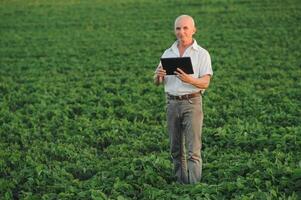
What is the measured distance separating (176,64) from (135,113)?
17.0 feet

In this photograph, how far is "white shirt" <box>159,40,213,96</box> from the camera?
6789mm

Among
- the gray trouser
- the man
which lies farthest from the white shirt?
the gray trouser

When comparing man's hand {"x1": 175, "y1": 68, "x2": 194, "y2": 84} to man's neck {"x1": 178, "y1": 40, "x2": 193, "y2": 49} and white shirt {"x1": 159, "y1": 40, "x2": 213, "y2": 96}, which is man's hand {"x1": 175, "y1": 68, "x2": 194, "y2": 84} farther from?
man's neck {"x1": 178, "y1": 40, "x2": 193, "y2": 49}

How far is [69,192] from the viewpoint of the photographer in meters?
7.20

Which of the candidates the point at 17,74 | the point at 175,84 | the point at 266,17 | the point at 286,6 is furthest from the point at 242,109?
Result: the point at 286,6

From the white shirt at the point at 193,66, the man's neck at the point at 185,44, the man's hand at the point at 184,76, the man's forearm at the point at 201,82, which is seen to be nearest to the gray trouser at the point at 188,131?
the white shirt at the point at 193,66

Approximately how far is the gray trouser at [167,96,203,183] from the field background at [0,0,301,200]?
33 cm

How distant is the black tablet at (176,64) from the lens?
6598mm

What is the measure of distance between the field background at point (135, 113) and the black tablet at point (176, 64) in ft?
4.80

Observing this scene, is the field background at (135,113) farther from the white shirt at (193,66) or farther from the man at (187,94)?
the white shirt at (193,66)

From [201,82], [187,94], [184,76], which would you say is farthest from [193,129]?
[184,76]

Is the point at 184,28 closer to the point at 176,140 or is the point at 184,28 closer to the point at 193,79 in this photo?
the point at 193,79

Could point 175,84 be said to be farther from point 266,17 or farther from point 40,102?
point 266,17

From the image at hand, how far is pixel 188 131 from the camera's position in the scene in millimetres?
6957
